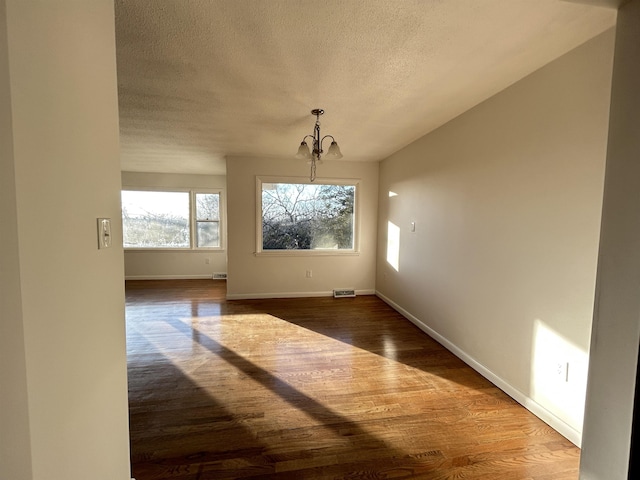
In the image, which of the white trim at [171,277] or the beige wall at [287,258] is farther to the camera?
the white trim at [171,277]

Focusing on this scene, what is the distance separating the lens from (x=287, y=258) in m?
4.70

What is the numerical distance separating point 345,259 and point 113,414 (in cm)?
394

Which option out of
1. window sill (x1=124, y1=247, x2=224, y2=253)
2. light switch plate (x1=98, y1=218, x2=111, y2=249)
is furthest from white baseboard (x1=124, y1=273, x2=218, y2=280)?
light switch plate (x1=98, y1=218, x2=111, y2=249)

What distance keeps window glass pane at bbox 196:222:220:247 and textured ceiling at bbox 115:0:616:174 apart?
3.38 meters

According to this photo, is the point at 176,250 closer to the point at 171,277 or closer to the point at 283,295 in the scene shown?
the point at 171,277

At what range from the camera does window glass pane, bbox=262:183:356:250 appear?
4652 mm

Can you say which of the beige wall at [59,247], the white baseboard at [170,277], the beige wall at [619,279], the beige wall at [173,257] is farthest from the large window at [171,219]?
the beige wall at [619,279]

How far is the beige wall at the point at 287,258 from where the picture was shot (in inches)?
176

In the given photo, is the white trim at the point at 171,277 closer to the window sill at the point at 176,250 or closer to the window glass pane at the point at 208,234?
the window sill at the point at 176,250

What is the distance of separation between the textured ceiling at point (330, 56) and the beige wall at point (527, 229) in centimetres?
23

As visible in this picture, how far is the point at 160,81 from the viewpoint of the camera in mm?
2066

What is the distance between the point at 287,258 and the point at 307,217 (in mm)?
777

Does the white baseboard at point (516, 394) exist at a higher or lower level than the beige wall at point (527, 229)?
lower

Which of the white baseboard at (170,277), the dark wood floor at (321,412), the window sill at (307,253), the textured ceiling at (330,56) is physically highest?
the textured ceiling at (330,56)
